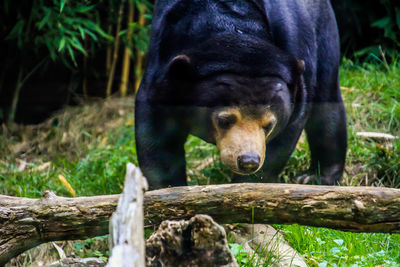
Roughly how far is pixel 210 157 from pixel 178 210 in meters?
2.69

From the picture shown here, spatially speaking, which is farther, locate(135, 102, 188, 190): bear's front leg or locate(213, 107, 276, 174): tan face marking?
locate(135, 102, 188, 190): bear's front leg

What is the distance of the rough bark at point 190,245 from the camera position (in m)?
2.22

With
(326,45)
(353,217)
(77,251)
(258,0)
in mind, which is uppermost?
(258,0)

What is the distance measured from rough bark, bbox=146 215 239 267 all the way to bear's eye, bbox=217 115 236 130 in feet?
3.77

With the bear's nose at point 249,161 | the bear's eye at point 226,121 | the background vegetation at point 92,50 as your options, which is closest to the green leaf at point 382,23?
the background vegetation at point 92,50

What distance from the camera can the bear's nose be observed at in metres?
3.12

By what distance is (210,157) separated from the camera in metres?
5.37

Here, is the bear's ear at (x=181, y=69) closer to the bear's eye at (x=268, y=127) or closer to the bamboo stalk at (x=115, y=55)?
the bear's eye at (x=268, y=127)

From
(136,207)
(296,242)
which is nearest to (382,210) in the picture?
(296,242)

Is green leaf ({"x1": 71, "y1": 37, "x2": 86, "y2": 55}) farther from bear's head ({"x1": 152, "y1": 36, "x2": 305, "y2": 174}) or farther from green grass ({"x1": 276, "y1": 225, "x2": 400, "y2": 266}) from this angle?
green grass ({"x1": 276, "y1": 225, "x2": 400, "y2": 266})

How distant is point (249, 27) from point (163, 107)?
78 centimetres

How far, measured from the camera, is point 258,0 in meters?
3.83

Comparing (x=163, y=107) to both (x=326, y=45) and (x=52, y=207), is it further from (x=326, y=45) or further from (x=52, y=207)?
(x=326, y=45)

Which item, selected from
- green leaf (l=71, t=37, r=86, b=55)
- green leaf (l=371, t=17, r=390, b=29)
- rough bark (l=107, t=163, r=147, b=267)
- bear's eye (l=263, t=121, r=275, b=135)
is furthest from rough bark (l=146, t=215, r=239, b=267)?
green leaf (l=371, t=17, r=390, b=29)
